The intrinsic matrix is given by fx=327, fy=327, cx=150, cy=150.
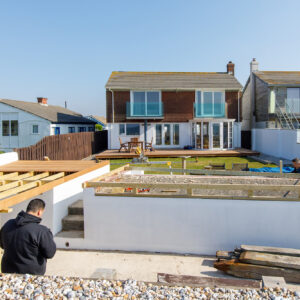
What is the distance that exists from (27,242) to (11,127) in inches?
1089

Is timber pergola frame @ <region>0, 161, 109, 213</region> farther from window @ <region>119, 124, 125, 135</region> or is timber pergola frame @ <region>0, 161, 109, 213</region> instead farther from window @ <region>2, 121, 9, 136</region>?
window @ <region>2, 121, 9, 136</region>

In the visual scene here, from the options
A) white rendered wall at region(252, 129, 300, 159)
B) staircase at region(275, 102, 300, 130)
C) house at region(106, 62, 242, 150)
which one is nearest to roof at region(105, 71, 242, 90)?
house at region(106, 62, 242, 150)

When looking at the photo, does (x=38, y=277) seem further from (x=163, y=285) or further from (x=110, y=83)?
(x=110, y=83)

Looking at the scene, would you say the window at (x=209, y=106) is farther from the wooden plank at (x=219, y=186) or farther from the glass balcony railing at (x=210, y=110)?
the wooden plank at (x=219, y=186)

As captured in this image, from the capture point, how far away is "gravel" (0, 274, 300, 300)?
4082 millimetres

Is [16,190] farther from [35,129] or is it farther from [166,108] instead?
[35,129]

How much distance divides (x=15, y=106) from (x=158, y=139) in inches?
513

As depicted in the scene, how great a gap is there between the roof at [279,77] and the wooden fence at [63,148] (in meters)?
15.0

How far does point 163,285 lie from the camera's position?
4402 millimetres

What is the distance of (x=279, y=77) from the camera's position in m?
27.8

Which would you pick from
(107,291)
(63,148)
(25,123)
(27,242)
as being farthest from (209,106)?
(27,242)

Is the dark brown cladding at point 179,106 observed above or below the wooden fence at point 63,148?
above

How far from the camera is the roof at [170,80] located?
2661 cm

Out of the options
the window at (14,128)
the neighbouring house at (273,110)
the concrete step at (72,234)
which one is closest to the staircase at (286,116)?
the neighbouring house at (273,110)
